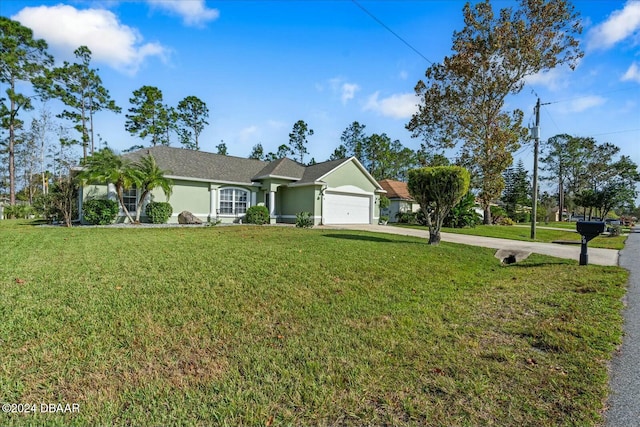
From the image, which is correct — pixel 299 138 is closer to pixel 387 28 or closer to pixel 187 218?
pixel 187 218

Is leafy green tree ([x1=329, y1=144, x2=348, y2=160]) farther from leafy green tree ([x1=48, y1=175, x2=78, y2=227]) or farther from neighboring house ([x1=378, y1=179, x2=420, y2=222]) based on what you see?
leafy green tree ([x1=48, y1=175, x2=78, y2=227])

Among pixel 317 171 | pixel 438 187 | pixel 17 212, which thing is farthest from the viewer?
pixel 17 212

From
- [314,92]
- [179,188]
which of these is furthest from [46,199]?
[314,92]

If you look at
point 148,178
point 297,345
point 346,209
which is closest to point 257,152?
point 346,209

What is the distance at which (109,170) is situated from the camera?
49.6ft

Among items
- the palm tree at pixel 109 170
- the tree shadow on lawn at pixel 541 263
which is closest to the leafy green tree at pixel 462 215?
the tree shadow on lawn at pixel 541 263

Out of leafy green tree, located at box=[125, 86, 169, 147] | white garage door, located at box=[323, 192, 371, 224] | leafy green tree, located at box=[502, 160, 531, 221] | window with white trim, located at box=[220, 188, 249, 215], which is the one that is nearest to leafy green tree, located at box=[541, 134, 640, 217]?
leafy green tree, located at box=[502, 160, 531, 221]

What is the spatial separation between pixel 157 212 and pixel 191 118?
26550mm

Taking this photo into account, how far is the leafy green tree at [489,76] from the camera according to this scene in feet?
73.8

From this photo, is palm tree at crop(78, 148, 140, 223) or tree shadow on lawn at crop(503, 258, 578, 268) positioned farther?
palm tree at crop(78, 148, 140, 223)

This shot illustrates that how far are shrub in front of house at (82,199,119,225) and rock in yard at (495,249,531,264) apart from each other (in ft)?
58.4

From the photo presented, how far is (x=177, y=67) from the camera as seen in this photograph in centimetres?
1156

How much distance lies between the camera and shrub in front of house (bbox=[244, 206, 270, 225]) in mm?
19641

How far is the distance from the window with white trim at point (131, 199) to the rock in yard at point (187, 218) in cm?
247
